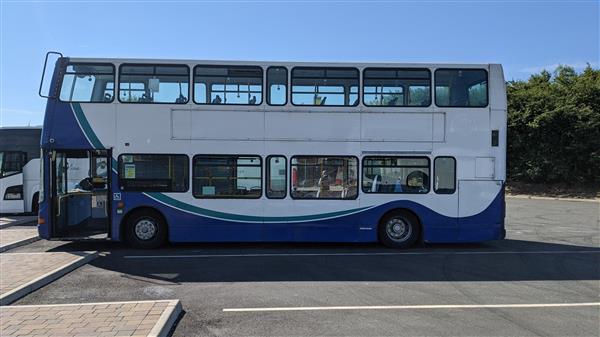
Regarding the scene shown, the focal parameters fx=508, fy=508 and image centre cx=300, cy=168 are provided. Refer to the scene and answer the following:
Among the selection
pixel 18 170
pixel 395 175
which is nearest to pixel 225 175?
pixel 395 175

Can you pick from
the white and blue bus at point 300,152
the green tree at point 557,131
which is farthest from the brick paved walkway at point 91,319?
the green tree at point 557,131

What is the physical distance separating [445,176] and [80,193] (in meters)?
8.15

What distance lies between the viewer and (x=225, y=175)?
10672 millimetres

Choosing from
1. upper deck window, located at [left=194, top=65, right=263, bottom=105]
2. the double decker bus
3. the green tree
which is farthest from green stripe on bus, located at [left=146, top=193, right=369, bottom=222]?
the green tree

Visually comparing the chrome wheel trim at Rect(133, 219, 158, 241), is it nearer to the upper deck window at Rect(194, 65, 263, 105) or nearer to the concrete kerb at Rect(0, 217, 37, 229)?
the upper deck window at Rect(194, 65, 263, 105)

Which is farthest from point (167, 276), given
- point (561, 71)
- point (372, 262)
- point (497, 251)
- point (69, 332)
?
point (561, 71)

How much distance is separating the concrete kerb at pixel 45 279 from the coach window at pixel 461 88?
7527 mm

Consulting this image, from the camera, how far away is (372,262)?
364 inches

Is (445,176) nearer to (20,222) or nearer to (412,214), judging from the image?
(412,214)

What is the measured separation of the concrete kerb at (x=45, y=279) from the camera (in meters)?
6.37

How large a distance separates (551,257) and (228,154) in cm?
674

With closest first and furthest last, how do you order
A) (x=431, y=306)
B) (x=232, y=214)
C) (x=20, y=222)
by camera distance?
(x=431, y=306), (x=232, y=214), (x=20, y=222)

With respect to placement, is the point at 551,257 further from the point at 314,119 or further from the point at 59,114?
the point at 59,114

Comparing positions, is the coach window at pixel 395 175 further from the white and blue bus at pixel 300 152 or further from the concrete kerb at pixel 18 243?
the concrete kerb at pixel 18 243
